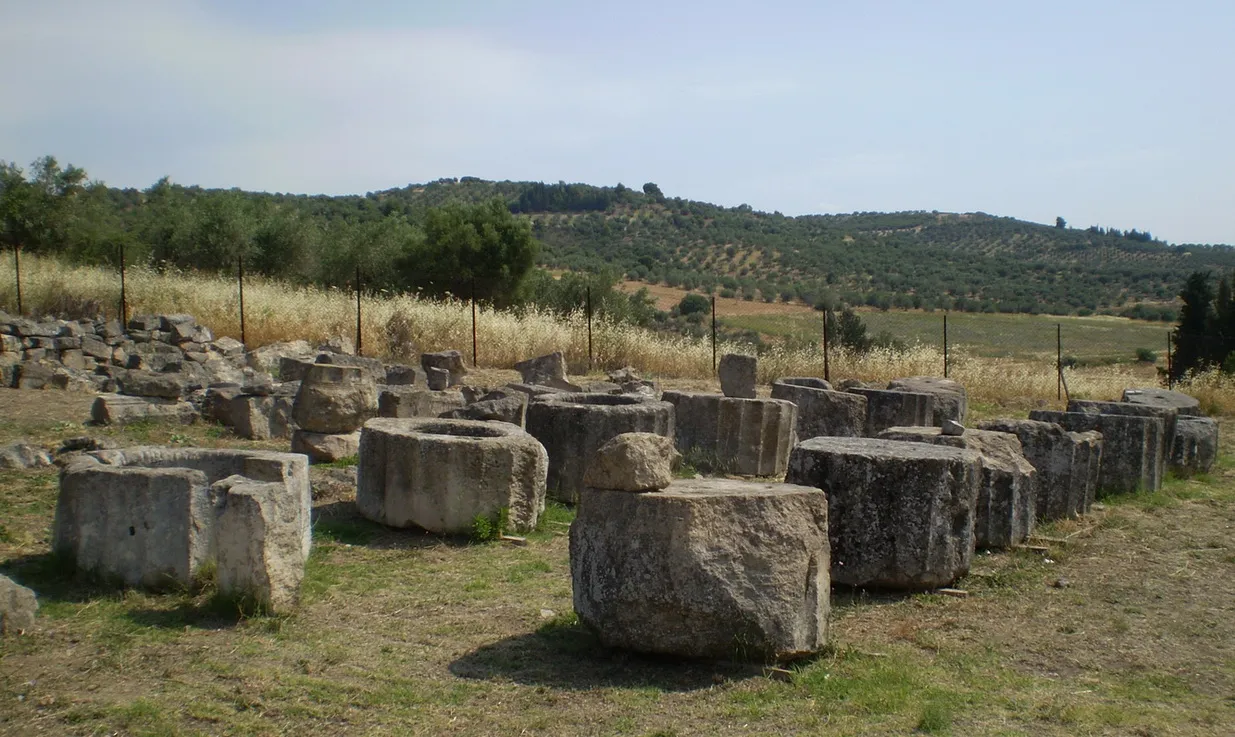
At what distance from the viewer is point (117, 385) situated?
13.8m

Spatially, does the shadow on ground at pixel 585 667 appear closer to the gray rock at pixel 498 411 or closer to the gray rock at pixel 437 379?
the gray rock at pixel 498 411

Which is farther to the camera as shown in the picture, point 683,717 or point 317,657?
point 317,657

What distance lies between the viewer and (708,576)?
4797 millimetres

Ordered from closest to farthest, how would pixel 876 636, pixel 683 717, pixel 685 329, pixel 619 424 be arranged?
pixel 683 717
pixel 876 636
pixel 619 424
pixel 685 329

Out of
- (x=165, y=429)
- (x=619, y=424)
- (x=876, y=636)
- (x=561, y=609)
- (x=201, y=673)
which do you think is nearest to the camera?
(x=201, y=673)

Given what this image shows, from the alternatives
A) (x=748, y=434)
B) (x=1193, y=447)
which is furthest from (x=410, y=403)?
(x=1193, y=447)

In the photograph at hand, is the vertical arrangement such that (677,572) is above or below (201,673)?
above

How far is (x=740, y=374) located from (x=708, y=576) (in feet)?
30.7

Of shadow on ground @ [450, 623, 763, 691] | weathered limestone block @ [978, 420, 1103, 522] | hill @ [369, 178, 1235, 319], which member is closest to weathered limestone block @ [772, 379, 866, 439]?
weathered limestone block @ [978, 420, 1103, 522]

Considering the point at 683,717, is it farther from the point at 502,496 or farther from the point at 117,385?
the point at 117,385

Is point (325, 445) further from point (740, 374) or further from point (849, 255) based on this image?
point (849, 255)

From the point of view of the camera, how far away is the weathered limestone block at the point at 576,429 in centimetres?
880

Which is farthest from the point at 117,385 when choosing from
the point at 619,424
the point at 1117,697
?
the point at 1117,697

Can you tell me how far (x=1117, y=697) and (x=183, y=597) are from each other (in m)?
4.80
